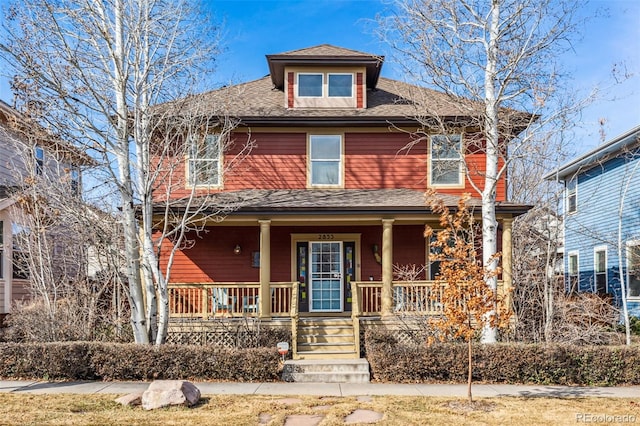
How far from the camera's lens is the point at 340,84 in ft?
49.7

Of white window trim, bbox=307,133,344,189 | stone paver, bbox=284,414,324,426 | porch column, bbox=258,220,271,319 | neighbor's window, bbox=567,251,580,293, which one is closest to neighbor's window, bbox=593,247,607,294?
neighbor's window, bbox=567,251,580,293

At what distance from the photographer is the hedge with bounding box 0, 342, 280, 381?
996 cm

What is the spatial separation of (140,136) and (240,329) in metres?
4.89

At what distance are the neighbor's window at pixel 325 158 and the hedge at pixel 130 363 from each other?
5958 mm

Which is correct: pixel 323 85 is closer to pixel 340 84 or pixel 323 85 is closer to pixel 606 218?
pixel 340 84

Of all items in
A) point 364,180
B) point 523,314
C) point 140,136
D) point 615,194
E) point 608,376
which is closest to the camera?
point 608,376

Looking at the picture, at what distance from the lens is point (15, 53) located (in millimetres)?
10453

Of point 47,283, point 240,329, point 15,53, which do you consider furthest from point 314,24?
point 47,283

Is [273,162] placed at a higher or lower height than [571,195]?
higher

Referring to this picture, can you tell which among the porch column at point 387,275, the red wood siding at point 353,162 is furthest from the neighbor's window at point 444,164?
the porch column at point 387,275

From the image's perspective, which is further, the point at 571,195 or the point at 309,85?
the point at 571,195

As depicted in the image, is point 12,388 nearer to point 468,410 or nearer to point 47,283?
point 47,283

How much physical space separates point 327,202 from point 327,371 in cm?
439

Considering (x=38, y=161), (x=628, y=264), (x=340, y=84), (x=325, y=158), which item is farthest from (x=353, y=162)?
(x=38, y=161)
